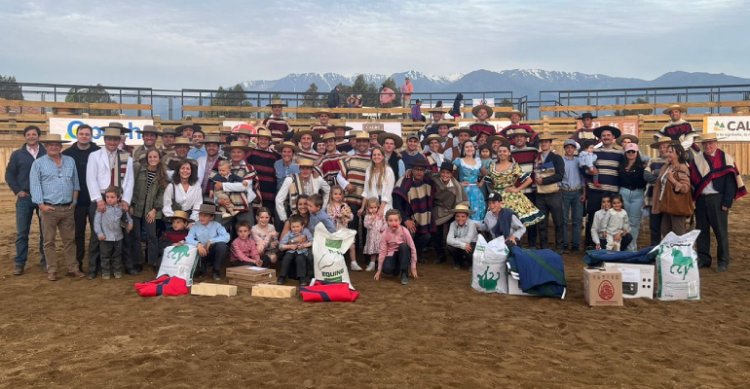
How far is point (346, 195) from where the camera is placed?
860 cm

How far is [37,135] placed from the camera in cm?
796

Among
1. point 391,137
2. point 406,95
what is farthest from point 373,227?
point 406,95

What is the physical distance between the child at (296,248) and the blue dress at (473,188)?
2601 millimetres

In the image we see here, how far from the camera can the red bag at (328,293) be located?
641 centimetres

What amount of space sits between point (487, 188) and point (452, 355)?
473cm

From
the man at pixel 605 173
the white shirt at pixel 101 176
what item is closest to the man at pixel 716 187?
the man at pixel 605 173

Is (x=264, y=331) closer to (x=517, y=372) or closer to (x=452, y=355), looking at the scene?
(x=452, y=355)

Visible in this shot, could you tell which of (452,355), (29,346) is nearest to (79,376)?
(29,346)

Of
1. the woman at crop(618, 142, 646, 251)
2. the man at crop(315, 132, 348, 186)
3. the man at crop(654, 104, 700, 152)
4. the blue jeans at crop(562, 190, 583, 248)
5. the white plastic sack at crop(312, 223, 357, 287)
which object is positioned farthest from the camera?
the blue jeans at crop(562, 190, 583, 248)

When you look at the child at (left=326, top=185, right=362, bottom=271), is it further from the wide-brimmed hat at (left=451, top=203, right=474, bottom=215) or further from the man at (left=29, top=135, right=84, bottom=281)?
the man at (left=29, top=135, right=84, bottom=281)

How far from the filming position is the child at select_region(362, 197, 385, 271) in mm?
8117

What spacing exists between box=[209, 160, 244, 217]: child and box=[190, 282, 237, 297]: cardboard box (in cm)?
151

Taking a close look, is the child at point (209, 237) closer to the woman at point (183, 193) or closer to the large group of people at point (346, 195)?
the large group of people at point (346, 195)

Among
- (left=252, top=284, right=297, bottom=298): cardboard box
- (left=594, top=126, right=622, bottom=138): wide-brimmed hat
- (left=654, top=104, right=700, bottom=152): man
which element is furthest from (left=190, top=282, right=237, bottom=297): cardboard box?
(left=654, top=104, right=700, bottom=152): man
